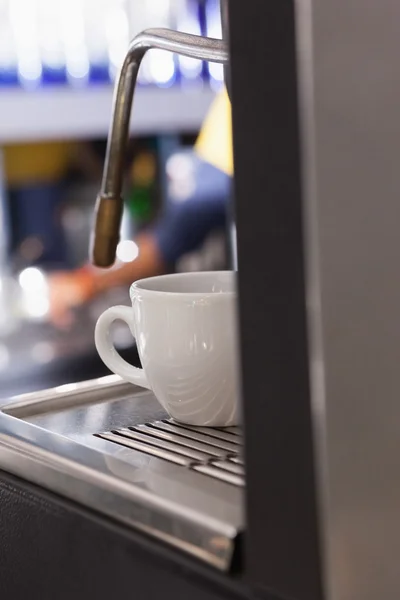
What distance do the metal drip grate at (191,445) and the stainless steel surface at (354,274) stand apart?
0.09 metres

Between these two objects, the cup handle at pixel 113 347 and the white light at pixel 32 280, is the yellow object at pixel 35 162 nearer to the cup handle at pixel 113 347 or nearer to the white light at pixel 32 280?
the white light at pixel 32 280

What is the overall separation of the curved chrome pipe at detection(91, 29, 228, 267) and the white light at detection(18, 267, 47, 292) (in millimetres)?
1369

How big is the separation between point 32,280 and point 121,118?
4.74ft

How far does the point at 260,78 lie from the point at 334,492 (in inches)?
5.4

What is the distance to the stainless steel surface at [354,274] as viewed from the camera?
0.31m

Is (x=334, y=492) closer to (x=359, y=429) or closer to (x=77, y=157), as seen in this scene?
(x=359, y=429)

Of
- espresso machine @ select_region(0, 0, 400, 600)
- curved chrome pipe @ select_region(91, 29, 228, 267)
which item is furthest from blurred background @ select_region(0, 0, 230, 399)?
espresso machine @ select_region(0, 0, 400, 600)

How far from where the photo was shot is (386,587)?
13.2 inches

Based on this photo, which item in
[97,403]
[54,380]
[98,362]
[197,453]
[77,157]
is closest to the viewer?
[197,453]

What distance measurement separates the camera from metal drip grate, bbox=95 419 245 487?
1.42 feet

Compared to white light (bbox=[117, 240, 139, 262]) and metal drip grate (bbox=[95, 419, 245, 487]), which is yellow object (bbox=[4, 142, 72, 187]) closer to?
white light (bbox=[117, 240, 139, 262])

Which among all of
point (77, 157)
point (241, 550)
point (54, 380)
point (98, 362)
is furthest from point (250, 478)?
point (77, 157)

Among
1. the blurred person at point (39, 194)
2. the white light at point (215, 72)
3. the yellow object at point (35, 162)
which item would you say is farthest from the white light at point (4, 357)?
the white light at point (215, 72)

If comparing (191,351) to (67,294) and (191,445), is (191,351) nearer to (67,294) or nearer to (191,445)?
(191,445)
